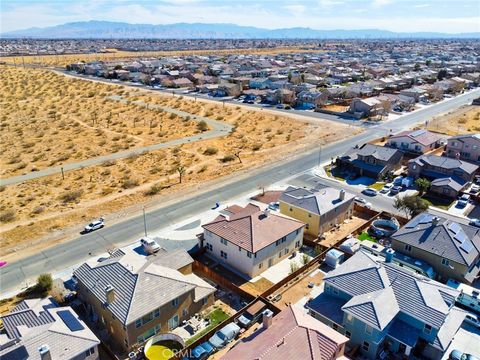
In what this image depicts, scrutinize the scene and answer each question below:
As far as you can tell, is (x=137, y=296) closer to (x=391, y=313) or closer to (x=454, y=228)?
(x=391, y=313)

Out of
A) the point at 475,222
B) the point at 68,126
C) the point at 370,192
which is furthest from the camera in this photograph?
the point at 68,126

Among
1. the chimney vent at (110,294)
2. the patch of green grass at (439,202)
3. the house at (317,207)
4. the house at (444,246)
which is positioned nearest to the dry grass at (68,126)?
the house at (317,207)

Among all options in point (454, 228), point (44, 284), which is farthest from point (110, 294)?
point (454, 228)

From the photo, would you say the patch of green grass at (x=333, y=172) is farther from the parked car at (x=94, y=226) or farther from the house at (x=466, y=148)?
the parked car at (x=94, y=226)

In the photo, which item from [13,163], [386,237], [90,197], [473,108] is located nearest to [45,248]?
[90,197]

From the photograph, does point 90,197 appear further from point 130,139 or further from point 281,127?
point 281,127
